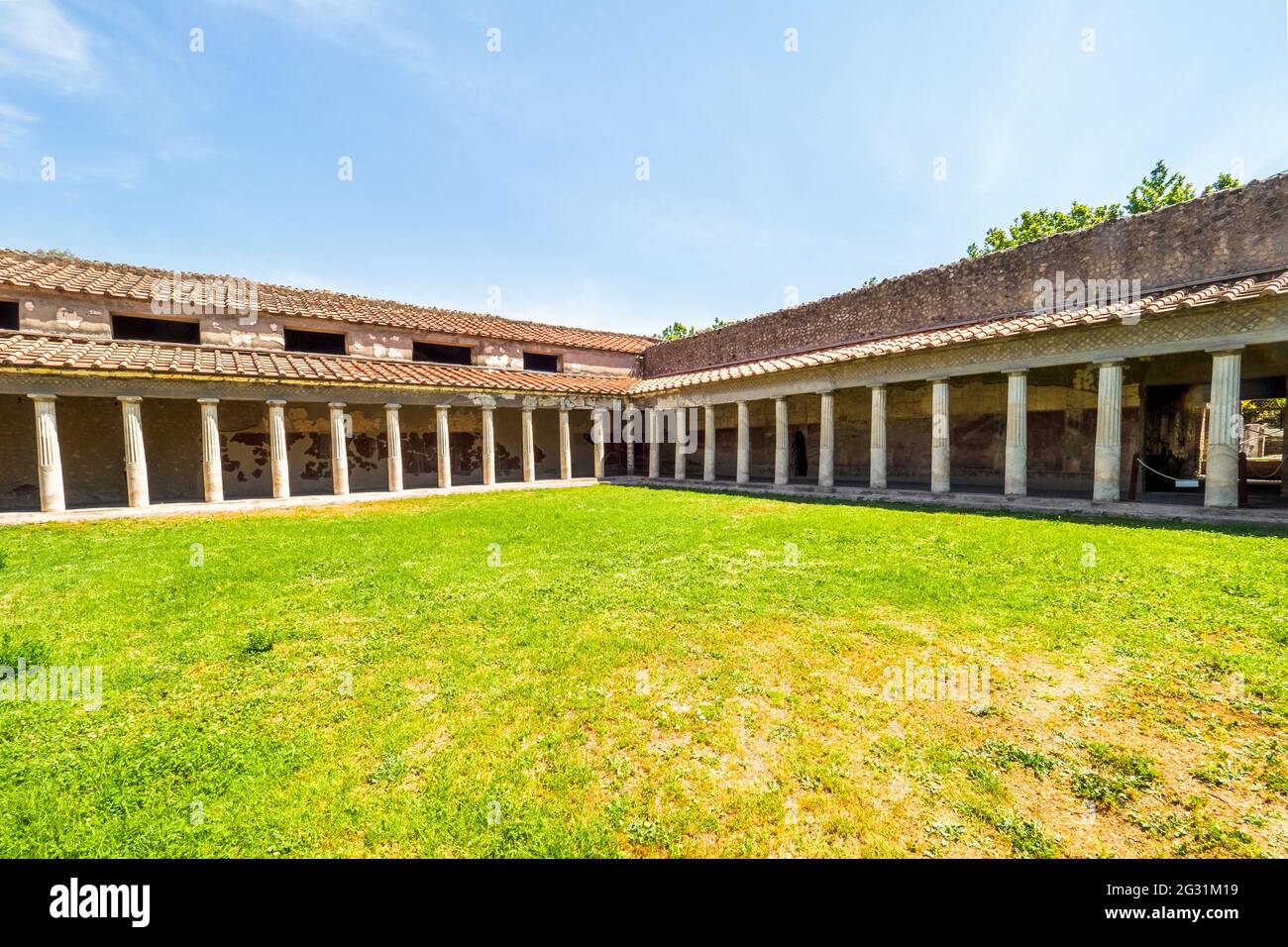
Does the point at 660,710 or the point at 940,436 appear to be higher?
the point at 940,436

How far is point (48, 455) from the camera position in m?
13.2

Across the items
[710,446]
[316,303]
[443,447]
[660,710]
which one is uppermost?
[316,303]

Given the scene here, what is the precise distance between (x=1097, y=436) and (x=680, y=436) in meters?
14.6

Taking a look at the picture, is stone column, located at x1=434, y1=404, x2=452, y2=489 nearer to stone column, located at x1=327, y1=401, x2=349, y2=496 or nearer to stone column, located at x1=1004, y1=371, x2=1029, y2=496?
stone column, located at x1=327, y1=401, x2=349, y2=496

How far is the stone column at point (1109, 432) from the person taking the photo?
11.8m

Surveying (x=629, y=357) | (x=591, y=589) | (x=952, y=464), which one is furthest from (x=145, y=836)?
(x=629, y=357)

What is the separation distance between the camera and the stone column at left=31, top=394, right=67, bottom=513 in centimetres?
1305

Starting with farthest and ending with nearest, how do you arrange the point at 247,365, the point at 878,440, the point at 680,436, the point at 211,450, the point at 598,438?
the point at 598,438 < the point at 680,436 < the point at 247,365 < the point at 878,440 < the point at 211,450

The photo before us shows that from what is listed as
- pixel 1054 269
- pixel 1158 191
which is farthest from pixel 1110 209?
pixel 1054 269

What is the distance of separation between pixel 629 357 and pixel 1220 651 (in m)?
27.5

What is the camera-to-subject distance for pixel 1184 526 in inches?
376

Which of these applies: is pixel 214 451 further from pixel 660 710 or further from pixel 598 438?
pixel 660 710

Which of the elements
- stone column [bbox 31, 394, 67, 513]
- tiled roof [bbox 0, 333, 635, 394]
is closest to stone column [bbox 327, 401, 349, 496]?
tiled roof [bbox 0, 333, 635, 394]

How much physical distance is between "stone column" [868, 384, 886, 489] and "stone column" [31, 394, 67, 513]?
75.9ft
